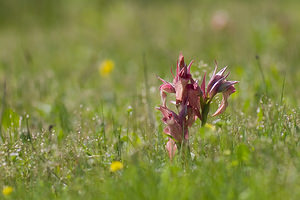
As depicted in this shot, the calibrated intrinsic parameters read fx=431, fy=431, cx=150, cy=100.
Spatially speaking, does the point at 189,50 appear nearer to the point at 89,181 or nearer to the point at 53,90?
the point at 53,90

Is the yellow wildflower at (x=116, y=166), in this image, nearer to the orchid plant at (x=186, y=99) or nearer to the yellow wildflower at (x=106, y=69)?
the orchid plant at (x=186, y=99)

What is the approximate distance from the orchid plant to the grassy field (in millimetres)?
97

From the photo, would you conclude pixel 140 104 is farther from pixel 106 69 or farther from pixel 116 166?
pixel 106 69

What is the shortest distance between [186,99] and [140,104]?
1283 mm

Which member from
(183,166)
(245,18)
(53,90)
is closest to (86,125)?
(183,166)

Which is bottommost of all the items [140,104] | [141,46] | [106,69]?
[140,104]

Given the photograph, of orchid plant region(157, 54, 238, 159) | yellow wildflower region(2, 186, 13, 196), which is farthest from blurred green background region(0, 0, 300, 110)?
yellow wildflower region(2, 186, 13, 196)

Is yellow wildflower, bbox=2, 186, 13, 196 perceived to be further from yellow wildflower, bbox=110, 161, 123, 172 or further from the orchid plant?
the orchid plant

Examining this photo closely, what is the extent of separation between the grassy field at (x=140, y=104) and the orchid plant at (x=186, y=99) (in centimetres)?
10

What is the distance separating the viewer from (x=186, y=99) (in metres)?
2.43

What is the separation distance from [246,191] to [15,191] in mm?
1149

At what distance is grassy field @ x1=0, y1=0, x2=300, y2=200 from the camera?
209 cm

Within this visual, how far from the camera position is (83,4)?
1177 centimetres

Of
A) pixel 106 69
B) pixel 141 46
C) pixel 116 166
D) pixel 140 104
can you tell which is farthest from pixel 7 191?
pixel 141 46
